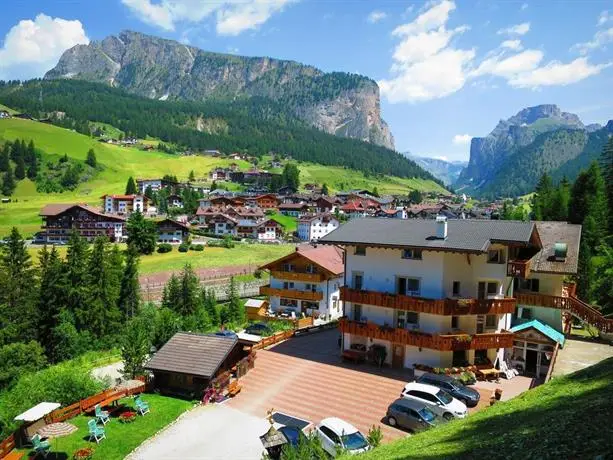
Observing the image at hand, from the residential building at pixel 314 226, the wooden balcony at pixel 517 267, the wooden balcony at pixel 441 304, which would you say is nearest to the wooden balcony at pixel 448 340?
the wooden balcony at pixel 441 304

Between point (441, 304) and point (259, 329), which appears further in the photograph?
point (259, 329)

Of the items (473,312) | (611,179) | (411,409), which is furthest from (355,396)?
(611,179)

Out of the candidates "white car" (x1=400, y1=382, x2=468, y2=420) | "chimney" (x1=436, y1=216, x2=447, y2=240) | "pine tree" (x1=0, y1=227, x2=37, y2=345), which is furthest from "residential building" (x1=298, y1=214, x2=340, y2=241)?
"white car" (x1=400, y1=382, x2=468, y2=420)

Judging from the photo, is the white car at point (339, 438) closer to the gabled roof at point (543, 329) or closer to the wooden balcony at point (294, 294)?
the gabled roof at point (543, 329)

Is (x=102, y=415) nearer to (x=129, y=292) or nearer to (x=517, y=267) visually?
(x=517, y=267)

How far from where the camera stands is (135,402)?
83.1 feet

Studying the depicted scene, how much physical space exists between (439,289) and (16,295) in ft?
147

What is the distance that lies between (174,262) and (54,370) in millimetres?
67051

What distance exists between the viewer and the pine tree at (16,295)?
157ft

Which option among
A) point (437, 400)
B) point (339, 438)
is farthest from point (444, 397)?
point (339, 438)

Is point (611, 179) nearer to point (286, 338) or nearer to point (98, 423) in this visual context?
point (286, 338)

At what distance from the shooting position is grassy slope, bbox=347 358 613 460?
34.8 ft

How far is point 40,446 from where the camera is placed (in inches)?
805

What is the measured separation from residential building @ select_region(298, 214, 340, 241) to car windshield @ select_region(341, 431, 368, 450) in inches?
4554
